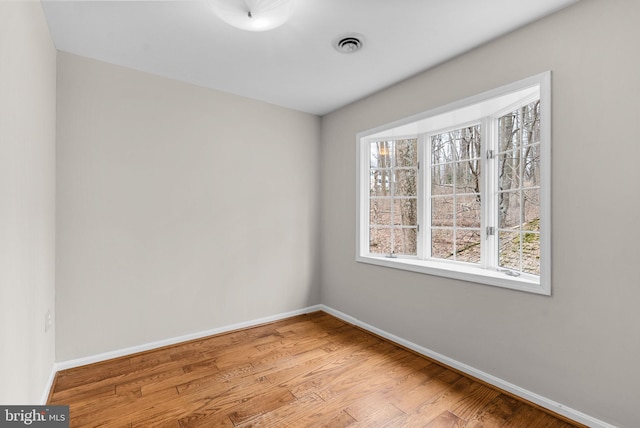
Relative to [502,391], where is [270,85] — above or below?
above

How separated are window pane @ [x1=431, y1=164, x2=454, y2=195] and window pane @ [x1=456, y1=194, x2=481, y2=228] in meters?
0.16

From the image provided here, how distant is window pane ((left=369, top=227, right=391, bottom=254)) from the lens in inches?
131

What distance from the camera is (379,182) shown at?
3406 mm

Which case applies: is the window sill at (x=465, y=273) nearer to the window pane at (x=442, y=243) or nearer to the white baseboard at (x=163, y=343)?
the window pane at (x=442, y=243)

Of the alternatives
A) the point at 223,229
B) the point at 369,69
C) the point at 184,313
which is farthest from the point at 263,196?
the point at 369,69

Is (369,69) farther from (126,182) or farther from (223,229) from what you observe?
(126,182)

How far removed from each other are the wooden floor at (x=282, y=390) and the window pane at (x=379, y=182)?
1.53 meters

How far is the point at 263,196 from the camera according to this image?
11.0 ft

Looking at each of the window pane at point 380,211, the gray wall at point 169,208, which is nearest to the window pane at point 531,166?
the window pane at point 380,211

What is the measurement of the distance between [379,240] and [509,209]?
4.31 ft

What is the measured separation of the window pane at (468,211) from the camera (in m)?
2.67

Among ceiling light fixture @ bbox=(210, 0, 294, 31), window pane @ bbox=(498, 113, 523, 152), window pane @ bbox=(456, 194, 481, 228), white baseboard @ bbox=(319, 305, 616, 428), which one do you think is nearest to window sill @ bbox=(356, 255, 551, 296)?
window pane @ bbox=(456, 194, 481, 228)

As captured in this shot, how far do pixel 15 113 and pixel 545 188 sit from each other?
9.24ft

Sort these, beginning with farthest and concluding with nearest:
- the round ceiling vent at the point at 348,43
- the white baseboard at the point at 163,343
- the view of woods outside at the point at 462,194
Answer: the white baseboard at the point at 163,343, the view of woods outside at the point at 462,194, the round ceiling vent at the point at 348,43
